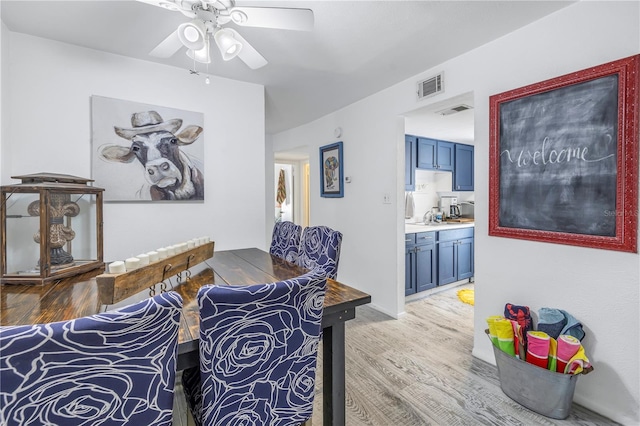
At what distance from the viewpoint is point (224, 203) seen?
2771 mm

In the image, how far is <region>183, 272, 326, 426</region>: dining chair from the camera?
0.85m

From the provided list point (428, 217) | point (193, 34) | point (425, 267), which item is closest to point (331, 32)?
point (193, 34)

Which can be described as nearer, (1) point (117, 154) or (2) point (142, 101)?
(1) point (117, 154)

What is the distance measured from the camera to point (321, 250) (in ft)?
6.26

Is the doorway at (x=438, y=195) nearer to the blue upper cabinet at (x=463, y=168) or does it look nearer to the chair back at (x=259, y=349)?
the blue upper cabinet at (x=463, y=168)

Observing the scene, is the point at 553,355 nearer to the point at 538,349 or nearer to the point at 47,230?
the point at 538,349

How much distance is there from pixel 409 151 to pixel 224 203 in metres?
2.46

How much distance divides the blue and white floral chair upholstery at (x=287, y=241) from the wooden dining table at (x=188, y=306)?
63 centimetres

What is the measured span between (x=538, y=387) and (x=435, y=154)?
313 cm

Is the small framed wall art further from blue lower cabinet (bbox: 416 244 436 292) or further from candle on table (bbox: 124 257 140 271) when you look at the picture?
candle on table (bbox: 124 257 140 271)

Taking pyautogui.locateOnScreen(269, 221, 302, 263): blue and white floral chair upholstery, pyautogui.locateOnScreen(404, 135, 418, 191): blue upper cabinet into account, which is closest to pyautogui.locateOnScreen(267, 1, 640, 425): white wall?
pyautogui.locateOnScreen(404, 135, 418, 191): blue upper cabinet

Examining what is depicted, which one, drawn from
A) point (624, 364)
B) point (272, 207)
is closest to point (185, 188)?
point (272, 207)

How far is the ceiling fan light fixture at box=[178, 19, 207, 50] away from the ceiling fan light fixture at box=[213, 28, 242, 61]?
8cm

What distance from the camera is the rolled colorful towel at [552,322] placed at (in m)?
1.69
